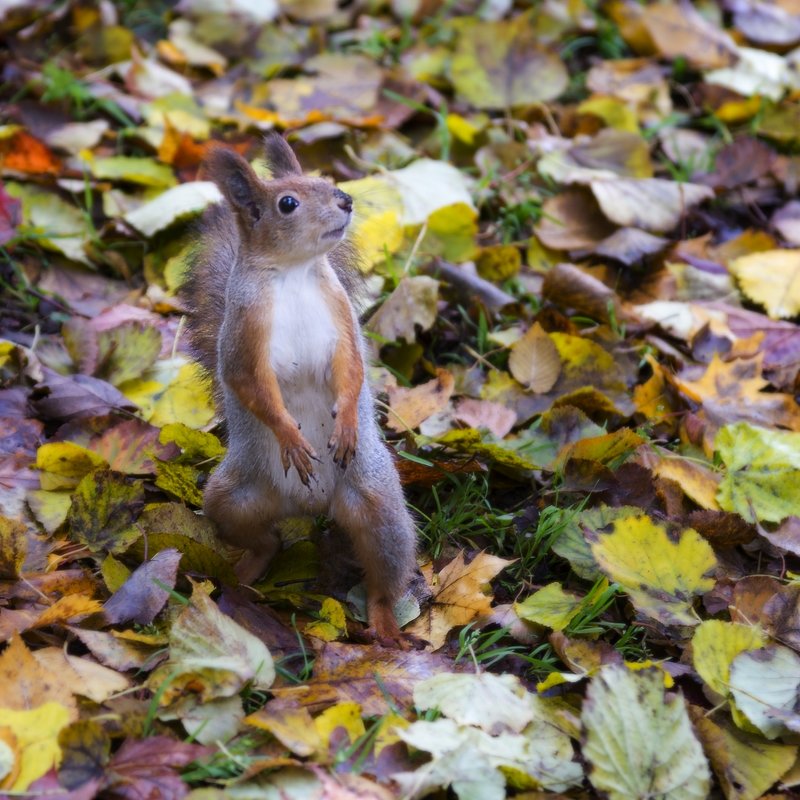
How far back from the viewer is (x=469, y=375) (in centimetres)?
267

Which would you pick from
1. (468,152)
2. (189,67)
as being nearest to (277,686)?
(468,152)

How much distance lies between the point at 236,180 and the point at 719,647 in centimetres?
109

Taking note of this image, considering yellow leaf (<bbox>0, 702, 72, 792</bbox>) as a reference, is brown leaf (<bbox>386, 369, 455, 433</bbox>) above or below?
below

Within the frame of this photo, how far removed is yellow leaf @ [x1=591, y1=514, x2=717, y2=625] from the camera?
1.98 m

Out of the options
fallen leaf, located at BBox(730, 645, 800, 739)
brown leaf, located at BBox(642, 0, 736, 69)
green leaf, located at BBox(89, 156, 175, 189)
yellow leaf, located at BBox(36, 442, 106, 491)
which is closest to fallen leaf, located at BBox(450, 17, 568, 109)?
brown leaf, located at BBox(642, 0, 736, 69)

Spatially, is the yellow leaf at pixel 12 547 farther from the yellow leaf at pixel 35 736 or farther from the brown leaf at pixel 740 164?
the brown leaf at pixel 740 164

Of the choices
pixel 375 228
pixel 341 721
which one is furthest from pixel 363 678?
pixel 375 228

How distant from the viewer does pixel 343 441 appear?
1914 millimetres

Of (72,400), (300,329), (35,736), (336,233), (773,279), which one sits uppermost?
(336,233)

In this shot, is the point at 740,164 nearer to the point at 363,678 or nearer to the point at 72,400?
the point at 72,400

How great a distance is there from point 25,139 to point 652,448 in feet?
6.31

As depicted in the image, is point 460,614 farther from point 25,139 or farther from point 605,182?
Result: point 25,139

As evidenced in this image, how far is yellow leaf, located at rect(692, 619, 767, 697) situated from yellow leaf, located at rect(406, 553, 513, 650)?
1.19ft

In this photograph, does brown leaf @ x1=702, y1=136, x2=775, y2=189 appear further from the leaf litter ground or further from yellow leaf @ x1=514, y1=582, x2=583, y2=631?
yellow leaf @ x1=514, y1=582, x2=583, y2=631
